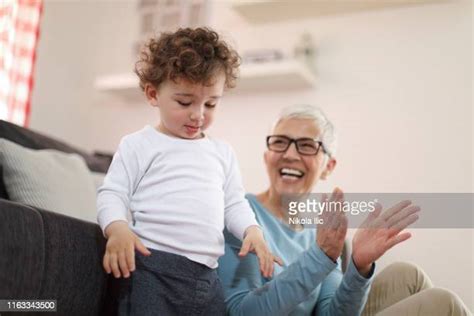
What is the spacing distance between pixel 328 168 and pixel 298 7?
123 centimetres

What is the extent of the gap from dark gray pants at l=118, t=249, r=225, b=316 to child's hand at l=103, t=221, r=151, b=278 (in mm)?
54

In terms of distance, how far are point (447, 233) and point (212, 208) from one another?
62 cm

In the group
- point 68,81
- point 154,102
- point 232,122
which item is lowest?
point 154,102

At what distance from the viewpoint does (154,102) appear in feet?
3.70

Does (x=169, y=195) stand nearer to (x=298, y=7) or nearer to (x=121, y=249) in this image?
(x=121, y=249)

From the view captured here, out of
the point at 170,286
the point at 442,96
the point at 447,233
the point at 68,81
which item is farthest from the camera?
the point at 68,81

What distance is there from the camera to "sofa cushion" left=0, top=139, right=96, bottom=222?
1.56m

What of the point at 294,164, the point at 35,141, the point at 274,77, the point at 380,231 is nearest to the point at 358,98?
the point at 274,77

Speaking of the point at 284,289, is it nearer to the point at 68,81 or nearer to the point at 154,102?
the point at 154,102

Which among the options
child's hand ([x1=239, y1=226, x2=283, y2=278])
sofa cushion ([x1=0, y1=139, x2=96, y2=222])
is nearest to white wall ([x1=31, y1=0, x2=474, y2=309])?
child's hand ([x1=239, y1=226, x2=283, y2=278])

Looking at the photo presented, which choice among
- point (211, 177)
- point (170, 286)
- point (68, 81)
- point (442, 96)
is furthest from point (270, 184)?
point (68, 81)

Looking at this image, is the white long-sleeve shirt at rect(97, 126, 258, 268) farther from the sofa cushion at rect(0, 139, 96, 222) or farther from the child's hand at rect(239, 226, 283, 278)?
the sofa cushion at rect(0, 139, 96, 222)

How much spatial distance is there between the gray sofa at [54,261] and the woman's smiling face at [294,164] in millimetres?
492

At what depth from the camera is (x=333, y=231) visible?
1.08 metres
